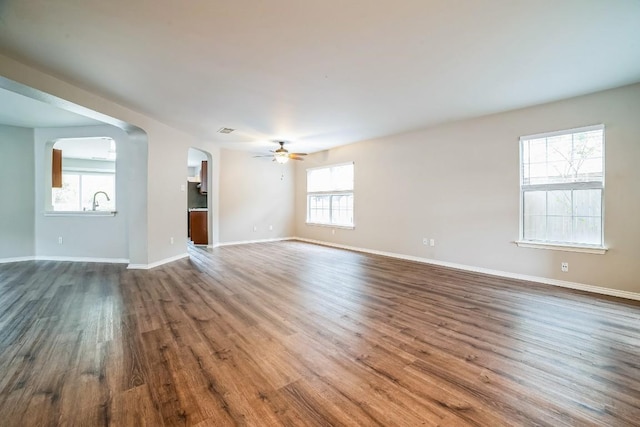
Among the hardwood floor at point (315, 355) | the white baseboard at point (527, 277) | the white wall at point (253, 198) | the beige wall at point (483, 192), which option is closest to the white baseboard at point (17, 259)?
the hardwood floor at point (315, 355)

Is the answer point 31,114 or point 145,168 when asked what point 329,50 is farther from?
point 31,114

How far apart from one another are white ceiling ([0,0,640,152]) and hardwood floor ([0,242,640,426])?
253 centimetres

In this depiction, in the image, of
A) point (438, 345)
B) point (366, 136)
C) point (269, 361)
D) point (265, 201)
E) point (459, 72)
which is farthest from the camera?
point (265, 201)

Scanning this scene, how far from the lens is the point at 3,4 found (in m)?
1.88

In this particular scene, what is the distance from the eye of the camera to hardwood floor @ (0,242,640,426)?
1.41 metres

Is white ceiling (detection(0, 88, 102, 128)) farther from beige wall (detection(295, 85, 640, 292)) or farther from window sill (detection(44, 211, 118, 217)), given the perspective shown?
→ beige wall (detection(295, 85, 640, 292))

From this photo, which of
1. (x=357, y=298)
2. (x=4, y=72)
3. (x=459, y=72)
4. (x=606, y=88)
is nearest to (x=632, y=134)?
(x=606, y=88)

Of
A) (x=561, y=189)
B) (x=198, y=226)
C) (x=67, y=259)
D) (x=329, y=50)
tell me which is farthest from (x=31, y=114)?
(x=561, y=189)

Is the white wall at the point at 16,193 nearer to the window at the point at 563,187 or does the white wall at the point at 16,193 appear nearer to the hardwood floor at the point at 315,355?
the hardwood floor at the point at 315,355

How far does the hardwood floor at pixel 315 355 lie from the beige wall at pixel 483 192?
0.56 m

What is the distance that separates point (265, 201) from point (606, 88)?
22.6ft

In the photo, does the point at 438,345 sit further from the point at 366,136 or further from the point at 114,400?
the point at 366,136

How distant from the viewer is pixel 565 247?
3.58m

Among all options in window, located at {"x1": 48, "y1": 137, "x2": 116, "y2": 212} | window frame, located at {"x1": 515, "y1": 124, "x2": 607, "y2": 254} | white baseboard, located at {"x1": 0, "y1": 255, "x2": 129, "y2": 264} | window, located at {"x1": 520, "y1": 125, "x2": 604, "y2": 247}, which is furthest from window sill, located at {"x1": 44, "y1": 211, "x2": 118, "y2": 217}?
window, located at {"x1": 520, "y1": 125, "x2": 604, "y2": 247}
